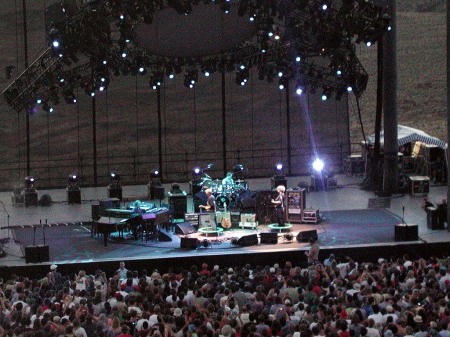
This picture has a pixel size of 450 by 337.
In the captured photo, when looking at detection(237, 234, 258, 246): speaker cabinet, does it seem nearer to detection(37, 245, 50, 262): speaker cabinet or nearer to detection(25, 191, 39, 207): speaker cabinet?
detection(37, 245, 50, 262): speaker cabinet

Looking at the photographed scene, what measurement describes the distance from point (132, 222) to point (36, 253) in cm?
363

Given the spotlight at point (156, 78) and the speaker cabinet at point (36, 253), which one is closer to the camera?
the speaker cabinet at point (36, 253)

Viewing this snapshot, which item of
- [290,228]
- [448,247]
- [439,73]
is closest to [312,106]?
[439,73]

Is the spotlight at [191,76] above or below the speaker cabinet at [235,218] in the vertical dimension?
above

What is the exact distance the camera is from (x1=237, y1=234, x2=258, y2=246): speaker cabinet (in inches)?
1062

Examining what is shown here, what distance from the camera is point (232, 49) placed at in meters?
33.8

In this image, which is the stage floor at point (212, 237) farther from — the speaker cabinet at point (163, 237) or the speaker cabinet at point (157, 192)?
the speaker cabinet at point (157, 192)

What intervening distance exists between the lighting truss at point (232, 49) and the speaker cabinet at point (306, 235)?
19.7 feet

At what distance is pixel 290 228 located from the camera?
96.3 ft

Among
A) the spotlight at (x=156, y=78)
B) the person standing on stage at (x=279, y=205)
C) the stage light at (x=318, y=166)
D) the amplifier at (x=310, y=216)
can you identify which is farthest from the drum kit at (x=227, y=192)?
the spotlight at (x=156, y=78)

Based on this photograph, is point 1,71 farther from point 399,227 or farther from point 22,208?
point 399,227

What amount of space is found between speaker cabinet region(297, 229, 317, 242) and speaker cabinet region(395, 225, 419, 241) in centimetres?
222

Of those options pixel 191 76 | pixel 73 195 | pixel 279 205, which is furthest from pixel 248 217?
pixel 73 195

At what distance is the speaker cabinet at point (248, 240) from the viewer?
27.0 meters
